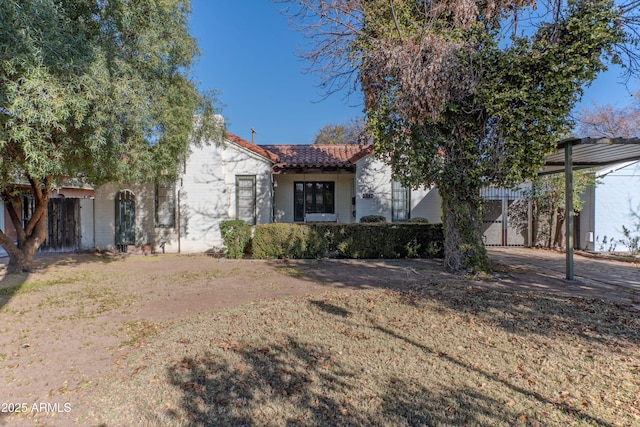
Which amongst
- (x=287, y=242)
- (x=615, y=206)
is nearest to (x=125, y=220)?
(x=287, y=242)

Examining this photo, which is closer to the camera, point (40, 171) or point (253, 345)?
point (253, 345)

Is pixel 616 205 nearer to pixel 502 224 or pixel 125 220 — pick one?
pixel 502 224

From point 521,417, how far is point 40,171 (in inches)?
317

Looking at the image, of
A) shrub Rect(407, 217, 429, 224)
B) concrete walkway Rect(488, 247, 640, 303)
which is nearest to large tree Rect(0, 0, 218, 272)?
shrub Rect(407, 217, 429, 224)

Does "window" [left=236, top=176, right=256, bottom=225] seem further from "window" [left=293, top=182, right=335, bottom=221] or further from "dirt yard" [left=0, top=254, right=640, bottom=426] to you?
"dirt yard" [left=0, top=254, right=640, bottom=426]

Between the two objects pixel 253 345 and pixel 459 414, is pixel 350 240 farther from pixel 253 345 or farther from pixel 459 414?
pixel 459 414

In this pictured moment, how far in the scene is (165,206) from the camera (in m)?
13.0

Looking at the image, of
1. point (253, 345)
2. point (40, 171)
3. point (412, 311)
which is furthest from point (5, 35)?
point (412, 311)

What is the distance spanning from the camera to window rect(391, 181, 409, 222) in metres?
13.3

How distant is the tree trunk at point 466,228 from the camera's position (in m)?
8.24

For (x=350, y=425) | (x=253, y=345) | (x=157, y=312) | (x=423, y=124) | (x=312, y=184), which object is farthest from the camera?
(x=312, y=184)

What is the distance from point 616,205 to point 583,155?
201 inches

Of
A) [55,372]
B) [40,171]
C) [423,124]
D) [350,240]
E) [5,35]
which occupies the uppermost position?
[5,35]

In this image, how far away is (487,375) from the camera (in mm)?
3346
